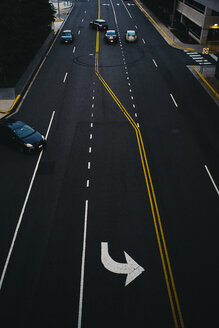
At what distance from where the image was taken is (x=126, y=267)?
13.0 m

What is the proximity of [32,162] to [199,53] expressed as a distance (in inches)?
1339

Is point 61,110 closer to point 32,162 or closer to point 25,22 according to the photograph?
point 32,162

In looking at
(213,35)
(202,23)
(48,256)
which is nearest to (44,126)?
(48,256)

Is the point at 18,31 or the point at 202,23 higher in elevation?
the point at 202,23

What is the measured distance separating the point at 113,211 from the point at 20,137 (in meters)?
9.28

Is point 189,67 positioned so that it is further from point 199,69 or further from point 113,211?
point 113,211

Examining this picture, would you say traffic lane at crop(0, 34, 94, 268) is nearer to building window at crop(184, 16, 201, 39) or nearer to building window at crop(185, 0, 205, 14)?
building window at crop(184, 16, 201, 39)

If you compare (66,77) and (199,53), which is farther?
(199,53)

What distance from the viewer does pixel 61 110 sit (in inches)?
1053

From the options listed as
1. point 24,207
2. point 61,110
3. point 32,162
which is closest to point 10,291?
point 24,207

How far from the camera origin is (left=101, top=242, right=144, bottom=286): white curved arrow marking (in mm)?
12712

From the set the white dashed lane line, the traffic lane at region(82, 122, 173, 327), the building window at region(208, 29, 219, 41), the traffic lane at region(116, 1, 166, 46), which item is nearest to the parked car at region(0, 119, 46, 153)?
the traffic lane at region(82, 122, 173, 327)

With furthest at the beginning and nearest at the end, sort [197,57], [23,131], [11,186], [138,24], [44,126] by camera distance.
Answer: [138,24]
[197,57]
[44,126]
[23,131]
[11,186]

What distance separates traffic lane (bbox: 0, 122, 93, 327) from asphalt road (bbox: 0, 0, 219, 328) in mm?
49
